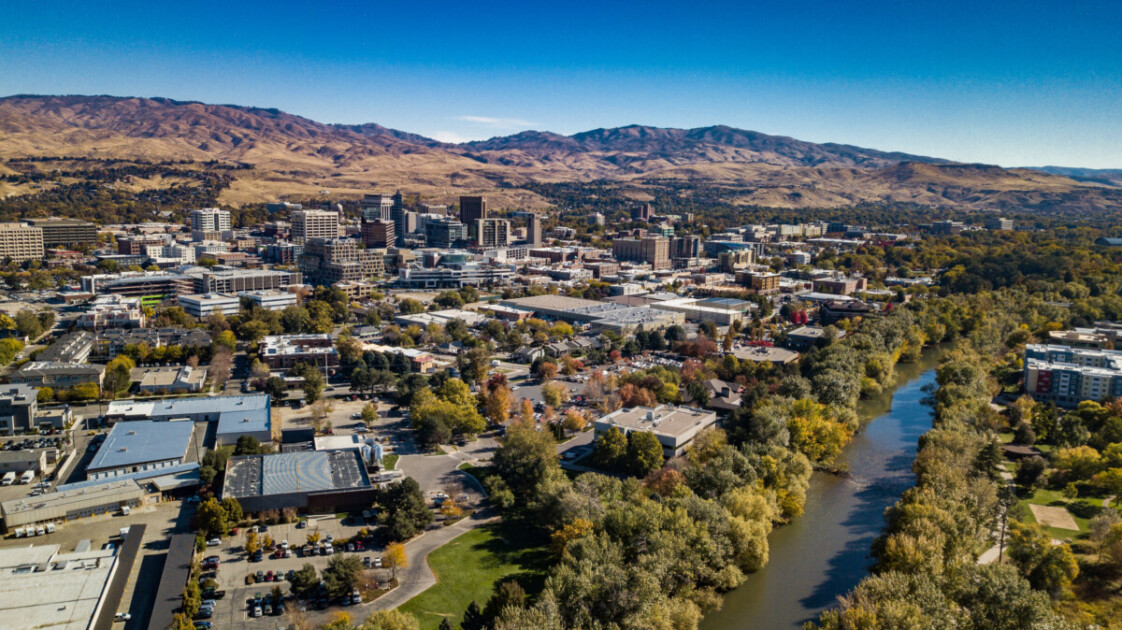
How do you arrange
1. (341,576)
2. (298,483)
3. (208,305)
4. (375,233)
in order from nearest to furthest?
(341,576) < (298,483) < (208,305) < (375,233)

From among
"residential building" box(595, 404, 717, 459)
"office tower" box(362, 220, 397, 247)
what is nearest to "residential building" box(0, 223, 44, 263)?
"office tower" box(362, 220, 397, 247)

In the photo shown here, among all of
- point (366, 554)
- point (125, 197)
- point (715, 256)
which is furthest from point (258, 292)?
point (125, 197)

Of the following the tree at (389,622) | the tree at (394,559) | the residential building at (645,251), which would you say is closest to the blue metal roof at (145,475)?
the tree at (394,559)

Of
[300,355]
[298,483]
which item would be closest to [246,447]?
[298,483]

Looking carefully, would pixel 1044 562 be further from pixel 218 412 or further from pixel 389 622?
pixel 218 412

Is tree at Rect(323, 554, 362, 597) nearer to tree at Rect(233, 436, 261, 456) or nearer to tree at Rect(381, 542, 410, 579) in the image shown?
tree at Rect(381, 542, 410, 579)

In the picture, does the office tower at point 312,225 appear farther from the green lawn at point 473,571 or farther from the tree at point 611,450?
the green lawn at point 473,571

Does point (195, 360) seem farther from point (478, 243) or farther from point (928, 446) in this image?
point (478, 243)

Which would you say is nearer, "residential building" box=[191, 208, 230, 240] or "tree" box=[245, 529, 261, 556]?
"tree" box=[245, 529, 261, 556]
